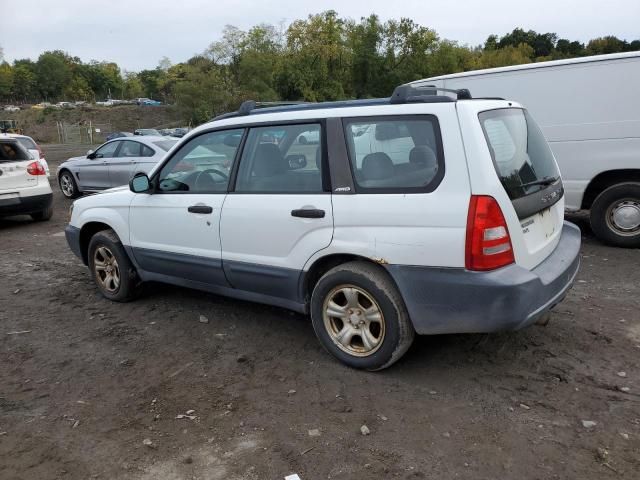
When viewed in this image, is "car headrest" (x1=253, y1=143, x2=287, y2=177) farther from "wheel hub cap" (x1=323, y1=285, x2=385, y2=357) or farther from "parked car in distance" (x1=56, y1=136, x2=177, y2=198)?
"parked car in distance" (x1=56, y1=136, x2=177, y2=198)

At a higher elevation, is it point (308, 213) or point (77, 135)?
point (77, 135)

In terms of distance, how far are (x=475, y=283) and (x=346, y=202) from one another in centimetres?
95

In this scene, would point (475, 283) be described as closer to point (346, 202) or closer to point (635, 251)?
point (346, 202)

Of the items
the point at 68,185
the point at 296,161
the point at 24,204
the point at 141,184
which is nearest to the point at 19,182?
the point at 24,204

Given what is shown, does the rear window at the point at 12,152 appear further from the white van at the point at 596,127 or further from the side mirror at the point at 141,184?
the white van at the point at 596,127

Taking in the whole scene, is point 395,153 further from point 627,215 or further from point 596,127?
point 627,215

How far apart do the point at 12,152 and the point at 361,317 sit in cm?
801

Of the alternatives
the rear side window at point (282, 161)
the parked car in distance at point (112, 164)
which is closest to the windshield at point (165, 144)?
the parked car in distance at point (112, 164)

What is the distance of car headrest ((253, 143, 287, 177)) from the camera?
13.1 feet

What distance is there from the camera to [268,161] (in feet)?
13.4

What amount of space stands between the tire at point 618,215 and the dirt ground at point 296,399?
186cm

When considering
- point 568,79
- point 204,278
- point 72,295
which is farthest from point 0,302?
point 568,79

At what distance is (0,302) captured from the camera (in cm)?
557

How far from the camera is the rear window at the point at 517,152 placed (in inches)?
130
